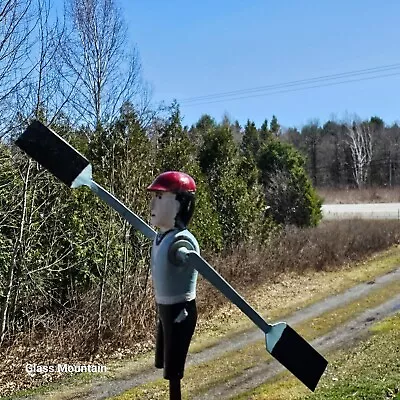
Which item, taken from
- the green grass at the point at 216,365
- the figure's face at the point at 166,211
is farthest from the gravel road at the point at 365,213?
the figure's face at the point at 166,211

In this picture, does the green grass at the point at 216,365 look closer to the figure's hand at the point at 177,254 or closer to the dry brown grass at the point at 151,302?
the dry brown grass at the point at 151,302

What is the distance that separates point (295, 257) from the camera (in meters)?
14.7

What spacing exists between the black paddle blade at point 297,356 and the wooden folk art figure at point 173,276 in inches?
16.0

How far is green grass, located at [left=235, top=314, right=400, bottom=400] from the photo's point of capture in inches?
221

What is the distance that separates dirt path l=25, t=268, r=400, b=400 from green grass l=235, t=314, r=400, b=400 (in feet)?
1.10

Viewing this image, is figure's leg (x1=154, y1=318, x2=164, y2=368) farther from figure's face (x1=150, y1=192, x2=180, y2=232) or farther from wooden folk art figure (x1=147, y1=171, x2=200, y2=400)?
figure's face (x1=150, y1=192, x2=180, y2=232)

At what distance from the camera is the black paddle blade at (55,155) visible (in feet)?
8.55

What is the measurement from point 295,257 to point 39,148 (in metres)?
12.6

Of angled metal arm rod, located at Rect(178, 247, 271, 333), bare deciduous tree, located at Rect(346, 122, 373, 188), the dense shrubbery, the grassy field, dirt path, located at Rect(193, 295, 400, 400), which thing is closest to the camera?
angled metal arm rod, located at Rect(178, 247, 271, 333)

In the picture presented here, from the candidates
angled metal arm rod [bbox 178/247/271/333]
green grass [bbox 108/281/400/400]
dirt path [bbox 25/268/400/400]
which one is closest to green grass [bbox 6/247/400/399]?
green grass [bbox 108/281/400/400]

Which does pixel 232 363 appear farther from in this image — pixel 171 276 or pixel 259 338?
pixel 171 276

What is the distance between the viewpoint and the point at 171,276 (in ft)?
8.28

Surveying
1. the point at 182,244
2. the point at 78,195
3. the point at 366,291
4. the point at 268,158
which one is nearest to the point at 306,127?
the point at 268,158

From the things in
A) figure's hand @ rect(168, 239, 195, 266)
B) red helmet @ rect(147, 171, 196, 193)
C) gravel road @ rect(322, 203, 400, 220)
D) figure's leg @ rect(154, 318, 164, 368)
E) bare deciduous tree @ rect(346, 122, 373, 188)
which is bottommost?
Answer: gravel road @ rect(322, 203, 400, 220)
